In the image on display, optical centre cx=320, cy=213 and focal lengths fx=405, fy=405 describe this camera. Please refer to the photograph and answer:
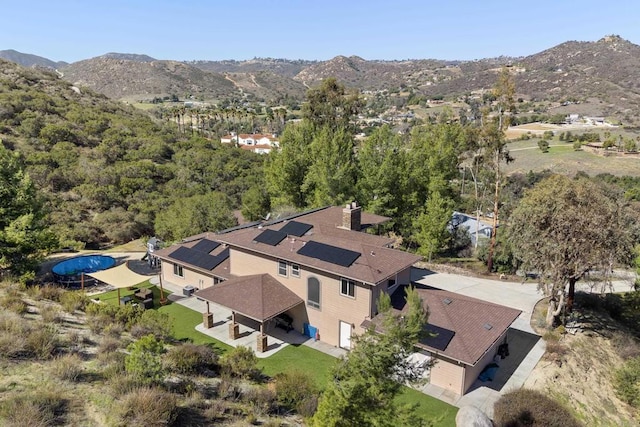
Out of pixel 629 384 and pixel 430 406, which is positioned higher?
pixel 430 406

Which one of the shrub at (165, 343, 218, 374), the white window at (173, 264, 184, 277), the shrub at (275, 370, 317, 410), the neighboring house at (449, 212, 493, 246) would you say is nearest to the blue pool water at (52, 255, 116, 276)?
the white window at (173, 264, 184, 277)

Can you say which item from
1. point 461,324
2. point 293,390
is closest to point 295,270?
point 293,390

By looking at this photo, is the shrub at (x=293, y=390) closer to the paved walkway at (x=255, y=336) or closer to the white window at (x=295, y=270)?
the paved walkway at (x=255, y=336)

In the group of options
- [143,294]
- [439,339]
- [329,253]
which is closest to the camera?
[439,339]

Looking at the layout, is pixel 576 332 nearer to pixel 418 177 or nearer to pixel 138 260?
pixel 418 177

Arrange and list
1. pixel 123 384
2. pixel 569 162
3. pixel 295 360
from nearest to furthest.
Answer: pixel 123 384 < pixel 295 360 < pixel 569 162

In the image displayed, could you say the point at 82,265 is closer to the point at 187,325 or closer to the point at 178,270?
the point at 178,270

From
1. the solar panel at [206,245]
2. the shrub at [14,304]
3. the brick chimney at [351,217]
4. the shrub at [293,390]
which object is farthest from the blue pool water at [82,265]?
the shrub at [293,390]

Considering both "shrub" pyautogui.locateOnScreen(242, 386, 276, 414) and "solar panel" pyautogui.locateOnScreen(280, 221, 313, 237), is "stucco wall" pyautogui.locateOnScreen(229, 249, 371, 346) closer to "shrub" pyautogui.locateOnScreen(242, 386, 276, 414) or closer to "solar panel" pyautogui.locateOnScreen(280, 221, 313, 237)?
"solar panel" pyautogui.locateOnScreen(280, 221, 313, 237)
